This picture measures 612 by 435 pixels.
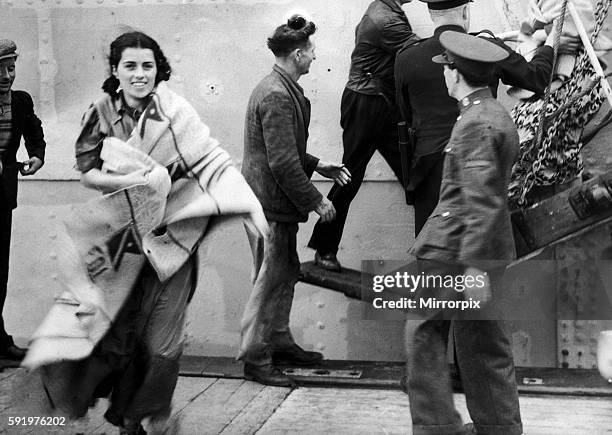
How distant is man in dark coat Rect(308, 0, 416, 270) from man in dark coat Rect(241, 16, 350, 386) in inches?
9.3

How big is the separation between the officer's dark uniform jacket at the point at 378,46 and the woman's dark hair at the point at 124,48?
1.30 meters

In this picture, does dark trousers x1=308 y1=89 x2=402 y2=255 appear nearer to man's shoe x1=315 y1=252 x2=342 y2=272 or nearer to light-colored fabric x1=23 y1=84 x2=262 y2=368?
man's shoe x1=315 y1=252 x2=342 y2=272

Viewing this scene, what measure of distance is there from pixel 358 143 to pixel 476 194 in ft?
5.44

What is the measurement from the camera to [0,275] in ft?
17.6

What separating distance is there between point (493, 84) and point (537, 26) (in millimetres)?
568

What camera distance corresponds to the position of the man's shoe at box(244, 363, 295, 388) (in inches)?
194

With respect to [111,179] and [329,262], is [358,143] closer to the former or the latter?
[329,262]

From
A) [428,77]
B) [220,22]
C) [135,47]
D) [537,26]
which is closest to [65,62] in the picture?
[220,22]

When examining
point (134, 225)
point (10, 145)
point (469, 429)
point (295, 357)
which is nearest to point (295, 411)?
point (295, 357)

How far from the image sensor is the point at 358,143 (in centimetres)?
519

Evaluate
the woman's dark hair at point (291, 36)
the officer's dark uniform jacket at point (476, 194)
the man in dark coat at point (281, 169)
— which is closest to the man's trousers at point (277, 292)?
the man in dark coat at point (281, 169)

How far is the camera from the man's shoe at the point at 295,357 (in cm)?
523

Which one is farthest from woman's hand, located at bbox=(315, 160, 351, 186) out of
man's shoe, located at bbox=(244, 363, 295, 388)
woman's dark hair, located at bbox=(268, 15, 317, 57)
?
man's shoe, located at bbox=(244, 363, 295, 388)

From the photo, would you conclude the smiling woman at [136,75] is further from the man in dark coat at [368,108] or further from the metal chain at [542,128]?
the metal chain at [542,128]
